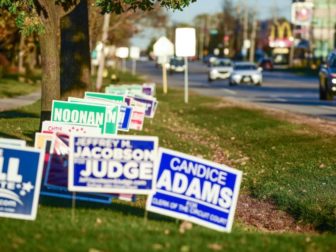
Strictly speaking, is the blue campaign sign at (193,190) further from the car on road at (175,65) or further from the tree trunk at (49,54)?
the car on road at (175,65)

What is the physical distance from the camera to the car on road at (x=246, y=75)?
5703 centimetres

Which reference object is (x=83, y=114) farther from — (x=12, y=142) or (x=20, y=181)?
(x=20, y=181)

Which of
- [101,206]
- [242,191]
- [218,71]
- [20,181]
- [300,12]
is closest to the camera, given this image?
[20,181]

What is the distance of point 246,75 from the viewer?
2248 inches

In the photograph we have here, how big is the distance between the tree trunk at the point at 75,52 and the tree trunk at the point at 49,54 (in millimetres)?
6794

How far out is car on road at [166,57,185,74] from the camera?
302 feet

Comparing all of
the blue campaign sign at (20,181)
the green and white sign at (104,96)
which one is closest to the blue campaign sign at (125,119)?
the green and white sign at (104,96)

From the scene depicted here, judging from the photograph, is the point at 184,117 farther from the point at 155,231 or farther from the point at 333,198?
the point at 155,231

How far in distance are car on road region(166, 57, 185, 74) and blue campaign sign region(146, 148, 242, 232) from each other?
82.0 m

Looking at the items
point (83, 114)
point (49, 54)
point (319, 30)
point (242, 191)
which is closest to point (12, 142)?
point (83, 114)

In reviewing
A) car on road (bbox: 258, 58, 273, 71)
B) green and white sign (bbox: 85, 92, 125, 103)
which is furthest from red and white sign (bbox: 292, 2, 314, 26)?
green and white sign (bbox: 85, 92, 125, 103)

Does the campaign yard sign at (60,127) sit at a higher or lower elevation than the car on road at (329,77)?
higher

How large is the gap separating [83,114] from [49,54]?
8.05ft

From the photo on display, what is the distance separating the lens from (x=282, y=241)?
353 inches
